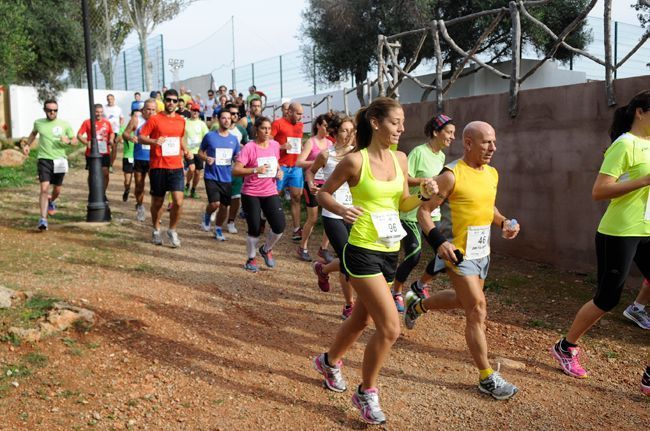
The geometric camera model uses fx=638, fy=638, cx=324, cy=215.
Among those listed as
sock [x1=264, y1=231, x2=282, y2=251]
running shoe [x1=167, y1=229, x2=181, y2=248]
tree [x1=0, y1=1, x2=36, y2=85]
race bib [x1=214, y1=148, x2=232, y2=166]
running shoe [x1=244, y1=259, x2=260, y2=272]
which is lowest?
running shoe [x1=244, y1=259, x2=260, y2=272]

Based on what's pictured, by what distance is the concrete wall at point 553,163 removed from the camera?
7.32 meters

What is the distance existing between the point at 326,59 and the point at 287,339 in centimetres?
2360

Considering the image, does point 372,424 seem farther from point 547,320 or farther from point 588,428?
point 547,320

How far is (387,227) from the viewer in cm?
385

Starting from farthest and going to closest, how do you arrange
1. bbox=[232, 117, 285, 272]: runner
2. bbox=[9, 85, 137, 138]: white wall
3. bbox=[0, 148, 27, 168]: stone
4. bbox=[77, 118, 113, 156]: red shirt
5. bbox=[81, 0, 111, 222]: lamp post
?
bbox=[9, 85, 137, 138]: white wall < bbox=[0, 148, 27, 168]: stone < bbox=[77, 118, 113, 156]: red shirt < bbox=[81, 0, 111, 222]: lamp post < bbox=[232, 117, 285, 272]: runner

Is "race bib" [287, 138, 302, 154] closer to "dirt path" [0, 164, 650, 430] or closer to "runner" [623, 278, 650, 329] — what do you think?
"dirt path" [0, 164, 650, 430]

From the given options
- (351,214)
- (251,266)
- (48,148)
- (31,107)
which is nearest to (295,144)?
(251,266)

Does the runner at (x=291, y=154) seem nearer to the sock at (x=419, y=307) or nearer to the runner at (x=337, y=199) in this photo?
the runner at (x=337, y=199)

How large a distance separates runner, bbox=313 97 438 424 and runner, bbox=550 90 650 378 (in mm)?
1462

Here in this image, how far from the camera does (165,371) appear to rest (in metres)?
4.60

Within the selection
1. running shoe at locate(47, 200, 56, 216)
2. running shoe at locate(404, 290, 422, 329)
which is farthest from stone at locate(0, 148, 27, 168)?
running shoe at locate(404, 290, 422, 329)

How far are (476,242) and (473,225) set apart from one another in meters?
0.12

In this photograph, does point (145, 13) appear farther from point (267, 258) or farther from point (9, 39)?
point (267, 258)

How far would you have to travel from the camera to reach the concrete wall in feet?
24.0
